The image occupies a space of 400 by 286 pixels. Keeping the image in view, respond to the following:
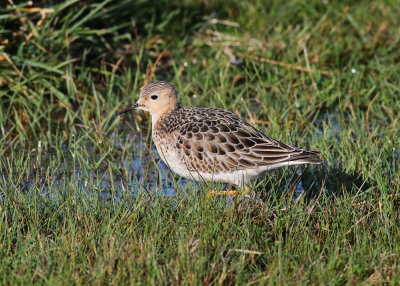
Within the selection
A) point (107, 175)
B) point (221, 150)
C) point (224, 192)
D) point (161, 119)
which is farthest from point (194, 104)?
point (224, 192)

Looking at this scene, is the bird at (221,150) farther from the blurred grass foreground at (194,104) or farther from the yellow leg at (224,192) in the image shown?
the blurred grass foreground at (194,104)

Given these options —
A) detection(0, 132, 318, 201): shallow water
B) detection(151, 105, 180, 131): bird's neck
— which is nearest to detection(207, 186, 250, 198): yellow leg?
detection(0, 132, 318, 201): shallow water

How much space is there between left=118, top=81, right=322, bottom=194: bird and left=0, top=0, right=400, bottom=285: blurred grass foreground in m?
0.18

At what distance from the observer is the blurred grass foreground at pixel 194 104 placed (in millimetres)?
5043

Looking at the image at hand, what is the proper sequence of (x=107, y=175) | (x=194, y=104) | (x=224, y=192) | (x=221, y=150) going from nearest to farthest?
(x=224, y=192) < (x=221, y=150) < (x=107, y=175) < (x=194, y=104)

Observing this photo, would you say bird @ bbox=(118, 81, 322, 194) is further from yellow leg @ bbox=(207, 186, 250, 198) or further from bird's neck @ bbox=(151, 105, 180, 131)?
bird's neck @ bbox=(151, 105, 180, 131)

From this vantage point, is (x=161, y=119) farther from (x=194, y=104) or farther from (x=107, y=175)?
(x=194, y=104)

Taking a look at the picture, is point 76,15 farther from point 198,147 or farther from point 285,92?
point 198,147

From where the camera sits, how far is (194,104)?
352 inches

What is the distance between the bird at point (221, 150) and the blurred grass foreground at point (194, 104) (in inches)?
7.0

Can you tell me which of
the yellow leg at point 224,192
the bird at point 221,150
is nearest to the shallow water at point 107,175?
the bird at point 221,150

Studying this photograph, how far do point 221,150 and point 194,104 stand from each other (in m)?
2.45

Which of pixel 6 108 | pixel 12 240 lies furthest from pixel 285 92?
pixel 12 240

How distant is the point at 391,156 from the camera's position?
7.31 metres
